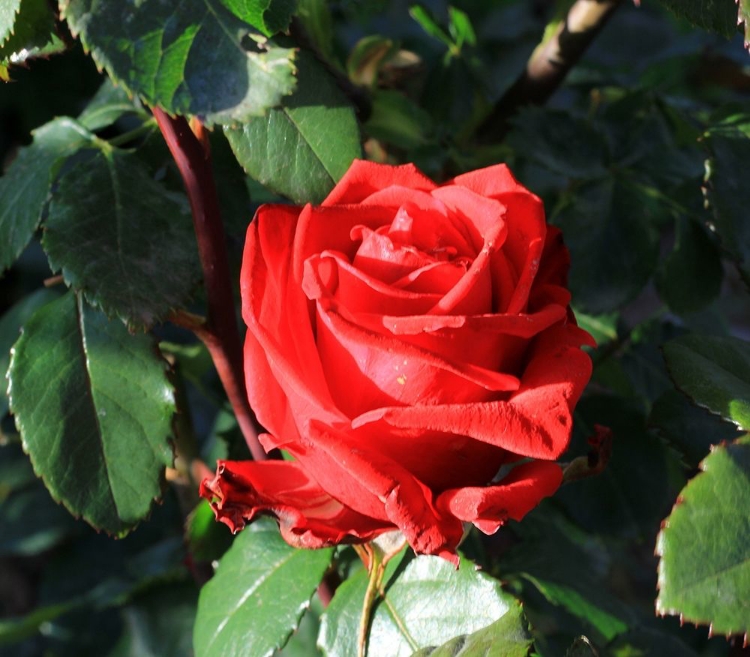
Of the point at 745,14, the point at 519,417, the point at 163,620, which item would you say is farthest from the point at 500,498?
the point at 163,620

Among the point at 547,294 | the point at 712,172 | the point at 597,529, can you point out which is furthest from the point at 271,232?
the point at 597,529

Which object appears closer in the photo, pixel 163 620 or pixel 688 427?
pixel 688 427

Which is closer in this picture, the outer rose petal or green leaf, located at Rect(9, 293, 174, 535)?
the outer rose petal

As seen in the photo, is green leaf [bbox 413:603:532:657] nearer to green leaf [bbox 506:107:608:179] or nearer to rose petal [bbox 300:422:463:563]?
rose petal [bbox 300:422:463:563]

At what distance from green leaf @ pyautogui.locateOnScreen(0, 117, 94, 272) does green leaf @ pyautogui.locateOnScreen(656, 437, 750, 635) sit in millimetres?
437

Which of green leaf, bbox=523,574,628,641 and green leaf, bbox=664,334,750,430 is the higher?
green leaf, bbox=664,334,750,430

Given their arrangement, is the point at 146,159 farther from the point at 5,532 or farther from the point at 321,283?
the point at 5,532

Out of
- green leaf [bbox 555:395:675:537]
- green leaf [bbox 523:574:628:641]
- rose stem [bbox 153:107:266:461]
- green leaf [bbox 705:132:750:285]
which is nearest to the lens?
rose stem [bbox 153:107:266:461]

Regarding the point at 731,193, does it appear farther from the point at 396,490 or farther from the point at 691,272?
the point at 396,490

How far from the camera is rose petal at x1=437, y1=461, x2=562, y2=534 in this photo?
1.41ft

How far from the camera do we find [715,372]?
527 millimetres

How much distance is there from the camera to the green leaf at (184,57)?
0.43m

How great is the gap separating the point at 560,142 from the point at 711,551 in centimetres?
47

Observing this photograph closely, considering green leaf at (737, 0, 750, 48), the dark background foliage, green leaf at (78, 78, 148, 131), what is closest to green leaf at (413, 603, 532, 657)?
the dark background foliage
